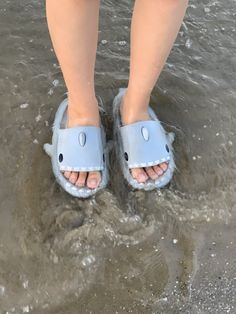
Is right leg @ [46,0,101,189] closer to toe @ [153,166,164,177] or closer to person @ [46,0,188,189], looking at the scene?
person @ [46,0,188,189]

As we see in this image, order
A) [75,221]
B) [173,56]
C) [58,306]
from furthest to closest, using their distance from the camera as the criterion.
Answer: [173,56], [75,221], [58,306]

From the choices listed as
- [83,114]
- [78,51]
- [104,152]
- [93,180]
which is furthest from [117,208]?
[78,51]

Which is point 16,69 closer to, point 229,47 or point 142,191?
point 142,191

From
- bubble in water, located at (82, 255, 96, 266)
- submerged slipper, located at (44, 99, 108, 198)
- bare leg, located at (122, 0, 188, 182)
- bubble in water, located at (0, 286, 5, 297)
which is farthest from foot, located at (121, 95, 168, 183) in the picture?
bubble in water, located at (0, 286, 5, 297)

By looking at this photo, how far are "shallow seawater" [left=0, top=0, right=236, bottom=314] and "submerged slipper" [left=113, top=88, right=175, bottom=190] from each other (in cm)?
5

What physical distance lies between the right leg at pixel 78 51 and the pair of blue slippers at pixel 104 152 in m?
0.03

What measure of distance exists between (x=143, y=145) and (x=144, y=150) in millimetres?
21

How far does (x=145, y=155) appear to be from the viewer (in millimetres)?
2023

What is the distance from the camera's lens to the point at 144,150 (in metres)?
2.03

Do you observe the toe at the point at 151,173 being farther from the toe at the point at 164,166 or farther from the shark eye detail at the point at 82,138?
the shark eye detail at the point at 82,138

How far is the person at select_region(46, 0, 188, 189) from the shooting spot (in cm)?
166

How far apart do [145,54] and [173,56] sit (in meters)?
0.79

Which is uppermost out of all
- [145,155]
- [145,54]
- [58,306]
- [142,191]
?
[145,54]

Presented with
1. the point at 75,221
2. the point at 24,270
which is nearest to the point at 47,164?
the point at 75,221
